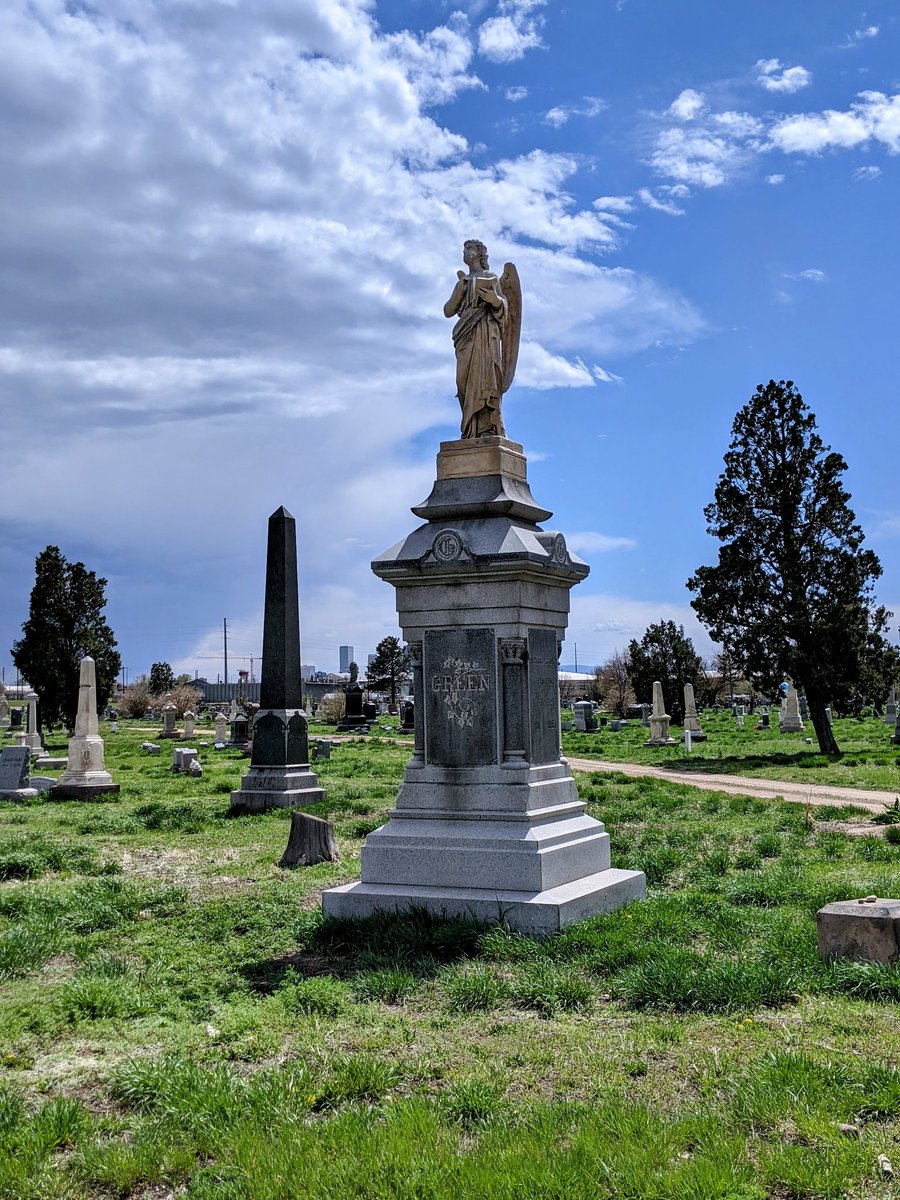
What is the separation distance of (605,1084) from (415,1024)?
49.2 inches

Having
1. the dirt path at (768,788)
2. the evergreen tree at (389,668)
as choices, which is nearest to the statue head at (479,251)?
the dirt path at (768,788)

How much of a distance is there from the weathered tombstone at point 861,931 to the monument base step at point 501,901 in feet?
5.62

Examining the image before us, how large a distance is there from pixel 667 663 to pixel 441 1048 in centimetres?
4132

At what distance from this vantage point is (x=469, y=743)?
8164 mm

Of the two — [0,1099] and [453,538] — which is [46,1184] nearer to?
[0,1099]

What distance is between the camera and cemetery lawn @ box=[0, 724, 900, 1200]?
381 centimetres

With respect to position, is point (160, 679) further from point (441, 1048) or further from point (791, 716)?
point (441, 1048)

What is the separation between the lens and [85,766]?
1878 centimetres

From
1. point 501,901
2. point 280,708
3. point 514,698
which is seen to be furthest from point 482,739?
point 280,708

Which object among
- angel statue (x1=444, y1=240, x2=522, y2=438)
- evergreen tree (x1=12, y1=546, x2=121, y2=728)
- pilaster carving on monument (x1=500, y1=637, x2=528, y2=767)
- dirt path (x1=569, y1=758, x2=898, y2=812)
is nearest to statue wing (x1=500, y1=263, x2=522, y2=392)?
angel statue (x1=444, y1=240, x2=522, y2=438)

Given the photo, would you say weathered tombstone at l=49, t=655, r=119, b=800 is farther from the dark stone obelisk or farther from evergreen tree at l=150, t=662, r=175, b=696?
evergreen tree at l=150, t=662, r=175, b=696

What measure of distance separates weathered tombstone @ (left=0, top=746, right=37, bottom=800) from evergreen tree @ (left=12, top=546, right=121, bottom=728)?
17293mm

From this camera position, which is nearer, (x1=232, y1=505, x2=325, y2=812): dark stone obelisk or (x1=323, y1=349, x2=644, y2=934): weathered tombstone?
(x1=323, y1=349, x2=644, y2=934): weathered tombstone

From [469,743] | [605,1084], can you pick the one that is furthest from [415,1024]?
[469,743]
